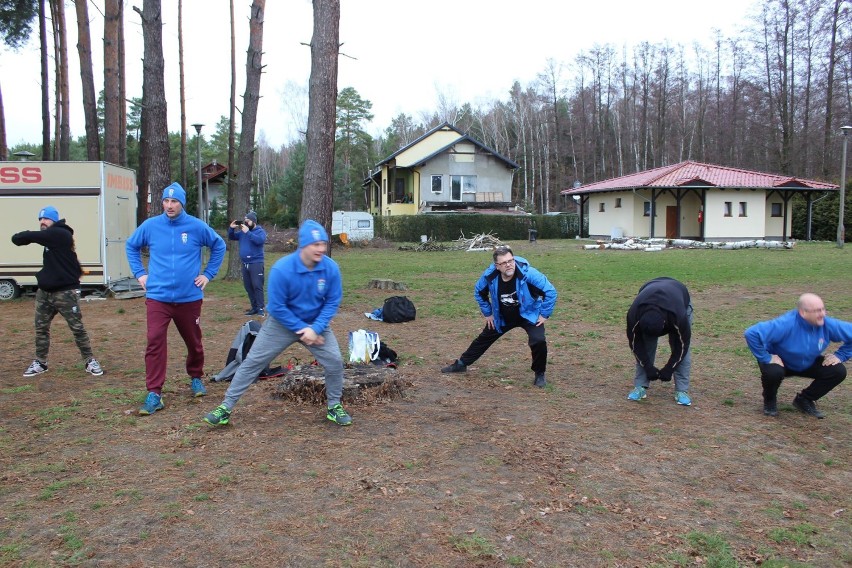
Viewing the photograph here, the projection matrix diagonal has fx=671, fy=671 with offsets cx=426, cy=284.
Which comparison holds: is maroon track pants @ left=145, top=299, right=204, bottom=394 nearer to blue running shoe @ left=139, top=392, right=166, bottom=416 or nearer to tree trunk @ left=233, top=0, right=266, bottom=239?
blue running shoe @ left=139, top=392, right=166, bottom=416

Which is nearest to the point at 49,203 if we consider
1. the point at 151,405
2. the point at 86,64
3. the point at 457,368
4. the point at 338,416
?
the point at 86,64

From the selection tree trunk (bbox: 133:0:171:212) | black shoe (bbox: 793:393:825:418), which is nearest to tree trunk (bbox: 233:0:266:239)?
tree trunk (bbox: 133:0:171:212)

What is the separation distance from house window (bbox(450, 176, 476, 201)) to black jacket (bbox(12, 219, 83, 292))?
135 feet

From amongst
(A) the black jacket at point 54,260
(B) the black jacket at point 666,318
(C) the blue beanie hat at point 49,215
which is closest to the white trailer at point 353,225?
(C) the blue beanie hat at point 49,215

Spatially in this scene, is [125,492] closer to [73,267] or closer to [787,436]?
[73,267]

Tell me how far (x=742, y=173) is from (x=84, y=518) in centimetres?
4104

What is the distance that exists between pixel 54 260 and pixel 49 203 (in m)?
8.35

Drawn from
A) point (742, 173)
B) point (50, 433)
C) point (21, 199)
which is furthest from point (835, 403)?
point (742, 173)

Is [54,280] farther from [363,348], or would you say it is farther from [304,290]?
[304,290]

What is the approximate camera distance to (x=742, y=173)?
3872 centimetres

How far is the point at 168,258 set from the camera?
589 cm

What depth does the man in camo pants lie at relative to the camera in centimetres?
708

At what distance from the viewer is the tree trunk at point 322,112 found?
10.5 m

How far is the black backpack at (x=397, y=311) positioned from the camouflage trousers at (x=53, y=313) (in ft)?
16.3
